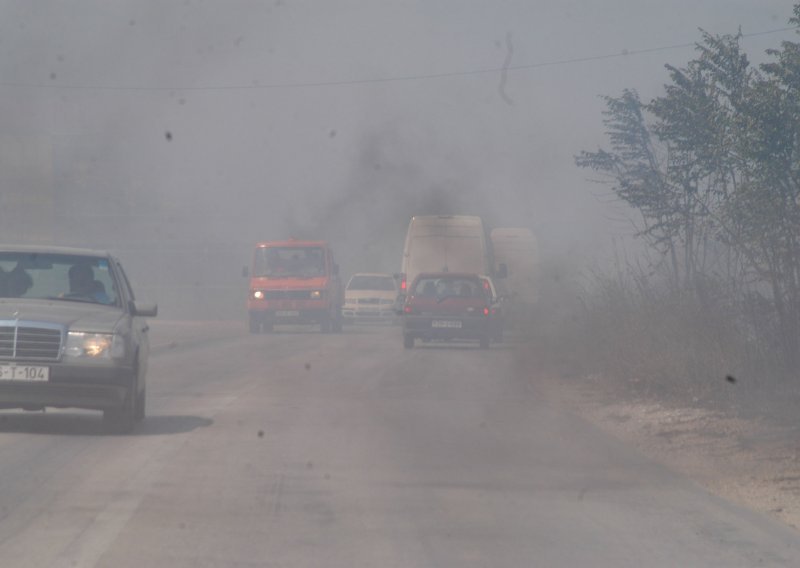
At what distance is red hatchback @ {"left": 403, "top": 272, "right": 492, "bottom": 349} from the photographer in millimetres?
26266

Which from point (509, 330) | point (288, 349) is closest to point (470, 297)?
point (288, 349)

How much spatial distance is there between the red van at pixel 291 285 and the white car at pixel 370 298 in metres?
6.41

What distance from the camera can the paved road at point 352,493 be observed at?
6.45 meters

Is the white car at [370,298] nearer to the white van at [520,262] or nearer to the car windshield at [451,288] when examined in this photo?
the white van at [520,262]

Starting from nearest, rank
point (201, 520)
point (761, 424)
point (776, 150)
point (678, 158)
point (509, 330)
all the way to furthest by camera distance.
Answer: point (201, 520) → point (761, 424) → point (776, 150) → point (678, 158) → point (509, 330)

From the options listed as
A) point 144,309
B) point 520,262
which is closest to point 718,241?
point 144,309

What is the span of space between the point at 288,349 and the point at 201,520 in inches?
759

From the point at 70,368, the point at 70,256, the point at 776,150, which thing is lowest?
the point at 70,368

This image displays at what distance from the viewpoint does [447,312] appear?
26328 millimetres

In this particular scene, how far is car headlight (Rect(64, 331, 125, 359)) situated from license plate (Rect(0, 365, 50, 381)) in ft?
0.86

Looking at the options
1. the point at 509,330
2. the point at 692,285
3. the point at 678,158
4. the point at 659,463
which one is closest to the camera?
the point at 659,463

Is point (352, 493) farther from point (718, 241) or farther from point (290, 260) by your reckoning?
point (290, 260)

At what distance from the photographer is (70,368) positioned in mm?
10617

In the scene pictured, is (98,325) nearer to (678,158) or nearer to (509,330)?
(678,158)
